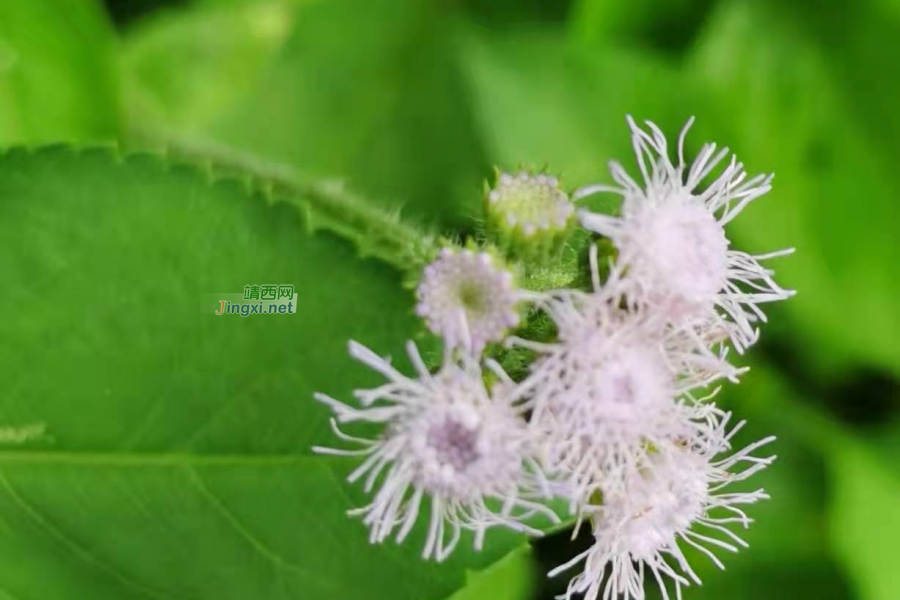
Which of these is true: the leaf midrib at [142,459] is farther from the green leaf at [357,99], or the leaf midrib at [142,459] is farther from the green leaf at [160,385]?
the green leaf at [357,99]

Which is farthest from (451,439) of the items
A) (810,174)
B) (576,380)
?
(810,174)

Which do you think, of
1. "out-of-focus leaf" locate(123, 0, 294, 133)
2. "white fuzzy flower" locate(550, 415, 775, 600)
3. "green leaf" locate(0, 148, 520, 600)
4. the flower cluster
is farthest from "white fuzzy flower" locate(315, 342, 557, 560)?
"out-of-focus leaf" locate(123, 0, 294, 133)

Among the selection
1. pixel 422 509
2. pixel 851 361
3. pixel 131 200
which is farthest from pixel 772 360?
pixel 131 200

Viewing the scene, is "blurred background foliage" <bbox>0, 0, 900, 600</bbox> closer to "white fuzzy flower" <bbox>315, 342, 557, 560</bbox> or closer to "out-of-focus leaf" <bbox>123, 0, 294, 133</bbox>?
"out-of-focus leaf" <bbox>123, 0, 294, 133</bbox>

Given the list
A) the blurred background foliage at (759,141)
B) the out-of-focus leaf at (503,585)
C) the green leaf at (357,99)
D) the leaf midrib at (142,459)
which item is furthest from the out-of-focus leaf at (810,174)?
the leaf midrib at (142,459)

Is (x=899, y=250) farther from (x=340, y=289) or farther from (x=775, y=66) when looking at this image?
(x=340, y=289)
